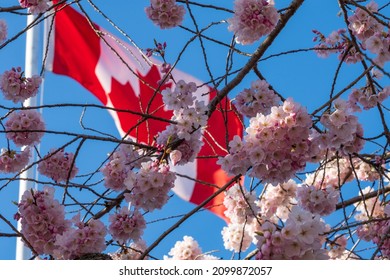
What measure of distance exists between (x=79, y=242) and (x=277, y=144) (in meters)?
0.61

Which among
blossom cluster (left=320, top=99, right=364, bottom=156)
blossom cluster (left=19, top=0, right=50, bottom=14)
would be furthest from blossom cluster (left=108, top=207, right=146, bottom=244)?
blossom cluster (left=19, top=0, right=50, bottom=14)

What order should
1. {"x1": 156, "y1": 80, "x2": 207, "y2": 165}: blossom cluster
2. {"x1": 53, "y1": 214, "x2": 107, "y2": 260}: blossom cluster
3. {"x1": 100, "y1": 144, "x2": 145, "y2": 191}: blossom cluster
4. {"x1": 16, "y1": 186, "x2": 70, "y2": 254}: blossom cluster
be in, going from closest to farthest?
{"x1": 53, "y1": 214, "x2": 107, "y2": 260}: blossom cluster
{"x1": 16, "y1": 186, "x2": 70, "y2": 254}: blossom cluster
{"x1": 156, "y1": 80, "x2": 207, "y2": 165}: blossom cluster
{"x1": 100, "y1": 144, "x2": 145, "y2": 191}: blossom cluster

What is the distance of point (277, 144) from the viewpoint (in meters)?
1.97

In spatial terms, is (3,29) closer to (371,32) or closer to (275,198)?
(371,32)

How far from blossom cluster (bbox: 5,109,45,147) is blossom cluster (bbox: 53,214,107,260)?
2.58ft

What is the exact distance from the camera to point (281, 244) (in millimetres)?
1583

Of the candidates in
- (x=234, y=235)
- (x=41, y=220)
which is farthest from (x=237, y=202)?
(x=41, y=220)

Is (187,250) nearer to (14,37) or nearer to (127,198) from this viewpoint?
(127,198)

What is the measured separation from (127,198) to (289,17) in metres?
0.88

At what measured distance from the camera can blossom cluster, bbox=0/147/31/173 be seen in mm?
2668

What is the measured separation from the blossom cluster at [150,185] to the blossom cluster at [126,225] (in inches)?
2.7

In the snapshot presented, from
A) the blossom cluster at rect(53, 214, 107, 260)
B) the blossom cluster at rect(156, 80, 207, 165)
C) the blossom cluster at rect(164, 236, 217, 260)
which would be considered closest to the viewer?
the blossom cluster at rect(53, 214, 107, 260)

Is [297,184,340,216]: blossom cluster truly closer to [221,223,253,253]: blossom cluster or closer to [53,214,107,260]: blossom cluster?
[221,223,253,253]: blossom cluster

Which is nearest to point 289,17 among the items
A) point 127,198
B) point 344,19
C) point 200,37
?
point 344,19
